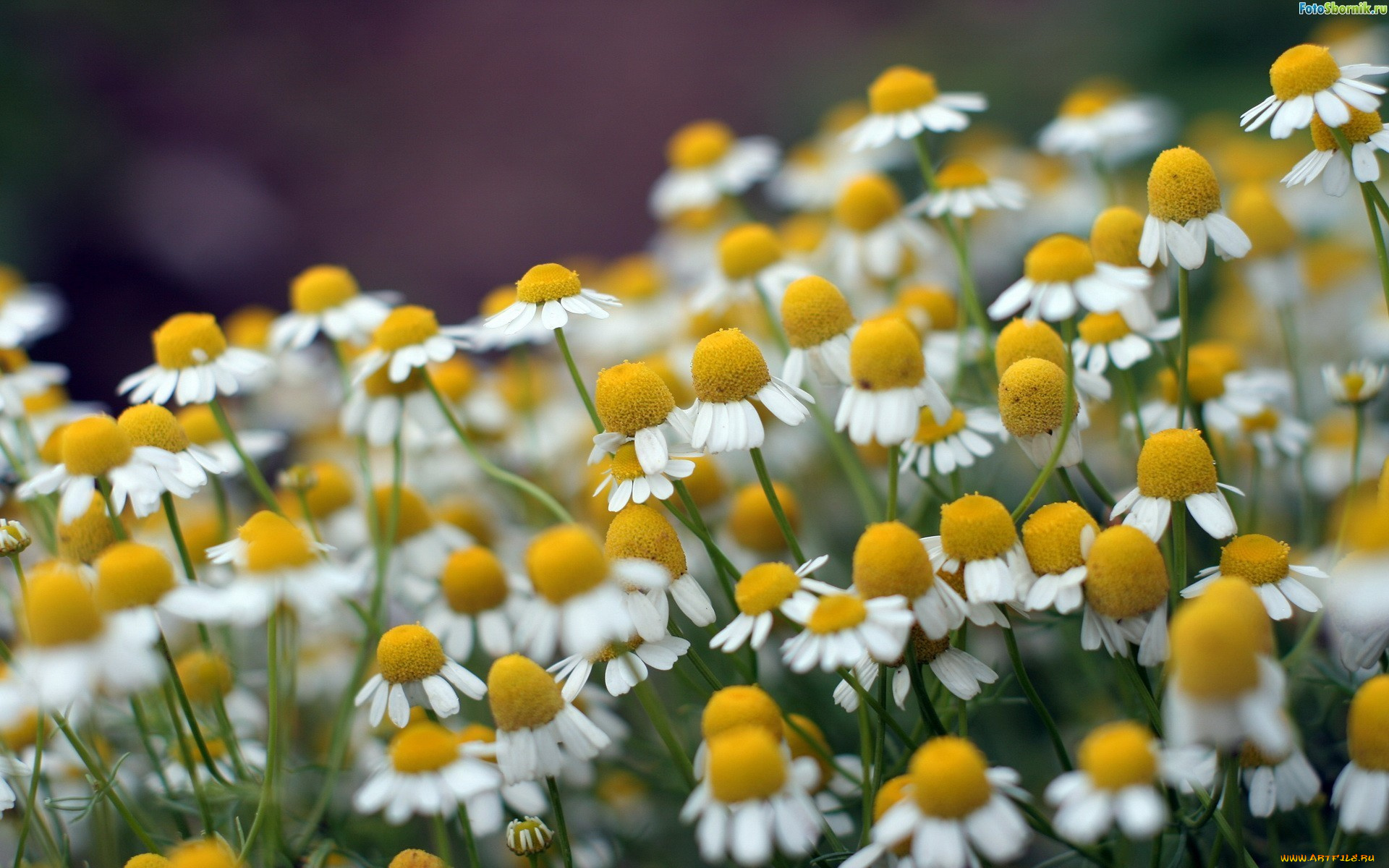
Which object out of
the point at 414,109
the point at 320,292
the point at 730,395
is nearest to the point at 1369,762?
the point at 730,395

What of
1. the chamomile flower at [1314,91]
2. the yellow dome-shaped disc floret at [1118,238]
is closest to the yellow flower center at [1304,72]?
the chamomile flower at [1314,91]

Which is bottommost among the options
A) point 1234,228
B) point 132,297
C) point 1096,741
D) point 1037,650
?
point 1037,650

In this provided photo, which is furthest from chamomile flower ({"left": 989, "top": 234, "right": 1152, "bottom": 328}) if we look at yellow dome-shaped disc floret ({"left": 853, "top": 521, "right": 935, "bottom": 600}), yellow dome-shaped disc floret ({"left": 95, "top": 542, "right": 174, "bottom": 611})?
yellow dome-shaped disc floret ({"left": 95, "top": 542, "right": 174, "bottom": 611})

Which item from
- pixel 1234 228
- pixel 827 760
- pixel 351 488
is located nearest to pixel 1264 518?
pixel 1234 228

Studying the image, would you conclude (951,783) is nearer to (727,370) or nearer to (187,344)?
(727,370)

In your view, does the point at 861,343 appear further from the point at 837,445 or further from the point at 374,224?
the point at 374,224

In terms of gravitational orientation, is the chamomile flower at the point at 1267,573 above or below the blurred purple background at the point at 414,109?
below

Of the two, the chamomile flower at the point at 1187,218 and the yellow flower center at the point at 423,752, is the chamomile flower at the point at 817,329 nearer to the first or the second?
the chamomile flower at the point at 1187,218
